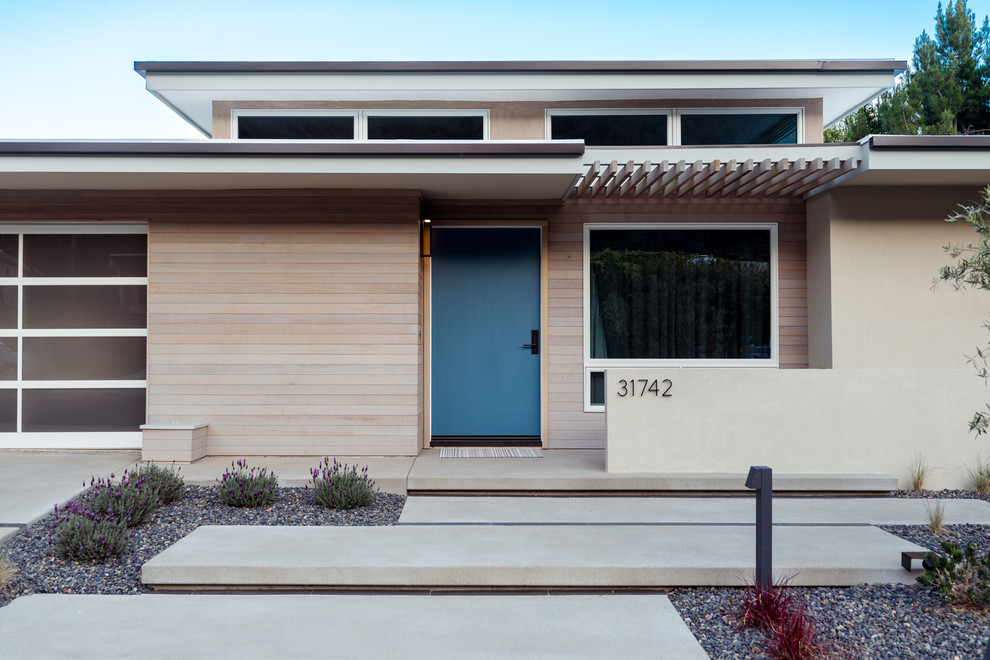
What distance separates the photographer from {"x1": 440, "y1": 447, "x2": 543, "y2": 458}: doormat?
6.86 meters

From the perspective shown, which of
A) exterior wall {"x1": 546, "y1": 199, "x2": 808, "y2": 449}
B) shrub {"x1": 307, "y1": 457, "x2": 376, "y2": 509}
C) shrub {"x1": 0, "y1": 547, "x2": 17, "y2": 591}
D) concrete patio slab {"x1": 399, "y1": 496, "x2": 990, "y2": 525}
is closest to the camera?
shrub {"x1": 0, "y1": 547, "x2": 17, "y2": 591}

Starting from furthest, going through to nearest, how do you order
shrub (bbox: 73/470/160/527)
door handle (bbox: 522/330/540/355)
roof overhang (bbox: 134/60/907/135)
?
roof overhang (bbox: 134/60/907/135) < door handle (bbox: 522/330/540/355) < shrub (bbox: 73/470/160/527)

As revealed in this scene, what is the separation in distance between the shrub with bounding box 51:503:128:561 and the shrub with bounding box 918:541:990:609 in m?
4.63

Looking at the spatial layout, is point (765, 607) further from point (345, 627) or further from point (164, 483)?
point (164, 483)

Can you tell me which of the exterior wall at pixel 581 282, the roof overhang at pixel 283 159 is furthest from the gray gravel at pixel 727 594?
the roof overhang at pixel 283 159

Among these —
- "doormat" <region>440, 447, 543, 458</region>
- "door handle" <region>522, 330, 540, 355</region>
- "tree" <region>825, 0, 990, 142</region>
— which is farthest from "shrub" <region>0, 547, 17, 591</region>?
"tree" <region>825, 0, 990, 142</region>

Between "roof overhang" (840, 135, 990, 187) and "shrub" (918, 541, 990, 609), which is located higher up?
"roof overhang" (840, 135, 990, 187)

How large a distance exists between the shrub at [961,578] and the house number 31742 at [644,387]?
8.57ft

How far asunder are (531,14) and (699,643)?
20277 millimetres

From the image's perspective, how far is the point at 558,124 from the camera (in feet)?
26.2

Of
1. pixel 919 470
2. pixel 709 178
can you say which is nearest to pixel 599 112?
pixel 709 178

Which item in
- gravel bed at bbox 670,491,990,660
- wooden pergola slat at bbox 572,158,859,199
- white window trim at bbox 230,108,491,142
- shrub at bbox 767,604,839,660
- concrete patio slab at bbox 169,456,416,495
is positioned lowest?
gravel bed at bbox 670,491,990,660

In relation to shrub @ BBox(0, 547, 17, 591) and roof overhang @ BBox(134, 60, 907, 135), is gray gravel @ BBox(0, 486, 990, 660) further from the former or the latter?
roof overhang @ BBox(134, 60, 907, 135)

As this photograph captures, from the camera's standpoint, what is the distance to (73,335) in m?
7.22
